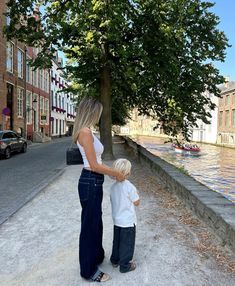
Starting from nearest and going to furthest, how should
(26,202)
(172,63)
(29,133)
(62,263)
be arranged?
1. (62,263)
2. (26,202)
3. (172,63)
4. (29,133)

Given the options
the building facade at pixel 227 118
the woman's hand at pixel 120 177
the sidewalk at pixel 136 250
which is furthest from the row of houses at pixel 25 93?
the building facade at pixel 227 118

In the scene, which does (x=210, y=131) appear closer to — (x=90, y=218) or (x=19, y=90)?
(x=19, y=90)

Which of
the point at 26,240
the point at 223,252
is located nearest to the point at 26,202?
the point at 26,240

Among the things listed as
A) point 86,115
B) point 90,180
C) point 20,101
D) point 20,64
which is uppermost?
point 20,64

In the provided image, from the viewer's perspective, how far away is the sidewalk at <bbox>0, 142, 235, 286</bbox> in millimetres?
3539

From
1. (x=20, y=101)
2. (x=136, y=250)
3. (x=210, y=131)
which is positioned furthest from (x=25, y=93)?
(x=210, y=131)

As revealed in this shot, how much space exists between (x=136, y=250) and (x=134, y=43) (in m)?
10.9

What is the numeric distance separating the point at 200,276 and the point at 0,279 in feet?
6.82

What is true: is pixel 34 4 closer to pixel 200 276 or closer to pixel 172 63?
pixel 172 63

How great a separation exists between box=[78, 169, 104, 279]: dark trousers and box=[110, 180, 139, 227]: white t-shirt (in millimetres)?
240

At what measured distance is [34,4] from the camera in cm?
1569

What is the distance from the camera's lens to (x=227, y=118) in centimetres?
5544

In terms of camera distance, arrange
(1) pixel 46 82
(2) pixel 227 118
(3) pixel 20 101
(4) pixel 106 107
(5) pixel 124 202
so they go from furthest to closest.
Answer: (2) pixel 227 118 < (1) pixel 46 82 < (3) pixel 20 101 < (4) pixel 106 107 < (5) pixel 124 202

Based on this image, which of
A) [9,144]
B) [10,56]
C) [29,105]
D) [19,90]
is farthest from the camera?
[29,105]
